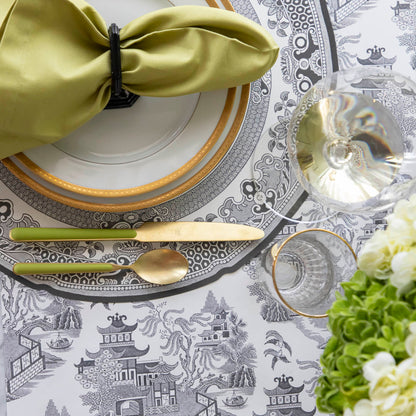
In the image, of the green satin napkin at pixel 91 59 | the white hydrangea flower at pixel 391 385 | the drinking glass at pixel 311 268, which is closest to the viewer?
the white hydrangea flower at pixel 391 385

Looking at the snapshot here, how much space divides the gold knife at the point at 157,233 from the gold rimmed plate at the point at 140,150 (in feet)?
0.11

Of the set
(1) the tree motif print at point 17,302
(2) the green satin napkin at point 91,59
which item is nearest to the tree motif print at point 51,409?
(1) the tree motif print at point 17,302

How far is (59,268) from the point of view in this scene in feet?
2.32

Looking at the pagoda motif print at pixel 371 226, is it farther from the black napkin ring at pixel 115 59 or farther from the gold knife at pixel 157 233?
the black napkin ring at pixel 115 59

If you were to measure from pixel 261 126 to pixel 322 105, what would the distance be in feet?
0.31

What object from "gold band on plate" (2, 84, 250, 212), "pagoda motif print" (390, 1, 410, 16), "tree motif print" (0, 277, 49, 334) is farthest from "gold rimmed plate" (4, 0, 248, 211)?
"pagoda motif print" (390, 1, 410, 16)

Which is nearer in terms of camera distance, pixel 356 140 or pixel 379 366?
pixel 379 366

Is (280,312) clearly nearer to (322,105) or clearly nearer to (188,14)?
(322,105)

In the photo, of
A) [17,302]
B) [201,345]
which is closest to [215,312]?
[201,345]

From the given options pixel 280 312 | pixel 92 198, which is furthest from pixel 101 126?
pixel 280 312

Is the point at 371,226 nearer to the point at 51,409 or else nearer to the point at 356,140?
the point at 356,140

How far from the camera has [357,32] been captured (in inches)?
29.8

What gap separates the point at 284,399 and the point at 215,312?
150 mm

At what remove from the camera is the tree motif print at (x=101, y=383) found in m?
0.73
